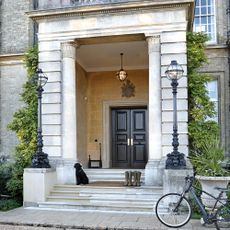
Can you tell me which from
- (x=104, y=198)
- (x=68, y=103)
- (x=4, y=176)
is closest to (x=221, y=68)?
(x=68, y=103)

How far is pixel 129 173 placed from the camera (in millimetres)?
11734

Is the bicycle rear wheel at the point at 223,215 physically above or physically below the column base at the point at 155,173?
below

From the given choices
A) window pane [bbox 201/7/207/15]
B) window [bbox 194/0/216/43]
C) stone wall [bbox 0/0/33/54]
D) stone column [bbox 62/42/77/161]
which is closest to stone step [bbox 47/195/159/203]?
stone column [bbox 62/42/77/161]

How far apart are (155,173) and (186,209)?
2647mm

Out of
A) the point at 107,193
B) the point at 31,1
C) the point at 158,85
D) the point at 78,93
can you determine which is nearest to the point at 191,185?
the point at 107,193

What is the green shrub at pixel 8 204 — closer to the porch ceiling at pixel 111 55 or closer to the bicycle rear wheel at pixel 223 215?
the porch ceiling at pixel 111 55

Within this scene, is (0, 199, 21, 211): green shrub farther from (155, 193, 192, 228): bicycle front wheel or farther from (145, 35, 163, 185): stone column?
(155, 193, 192, 228): bicycle front wheel

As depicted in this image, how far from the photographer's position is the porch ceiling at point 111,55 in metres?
13.8

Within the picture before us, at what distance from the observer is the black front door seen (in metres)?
16.9

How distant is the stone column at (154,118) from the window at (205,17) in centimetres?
736

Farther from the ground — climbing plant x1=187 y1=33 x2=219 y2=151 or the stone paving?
climbing plant x1=187 y1=33 x2=219 y2=151

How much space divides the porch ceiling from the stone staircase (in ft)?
15.8

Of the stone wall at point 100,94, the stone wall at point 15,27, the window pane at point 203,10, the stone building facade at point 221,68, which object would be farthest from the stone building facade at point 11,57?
the stone building facade at point 221,68

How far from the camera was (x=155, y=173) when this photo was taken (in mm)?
11352
